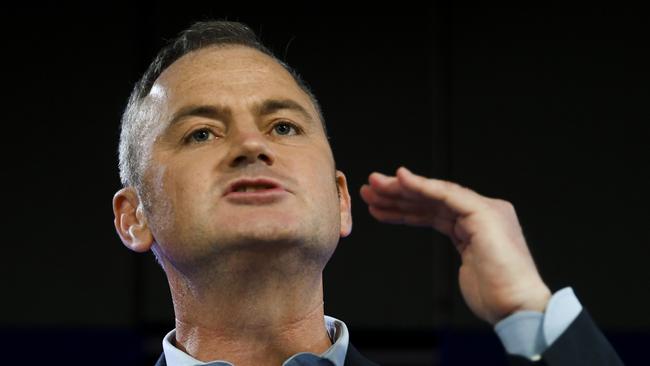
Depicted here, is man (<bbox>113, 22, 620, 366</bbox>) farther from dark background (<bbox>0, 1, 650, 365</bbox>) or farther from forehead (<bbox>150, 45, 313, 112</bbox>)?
dark background (<bbox>0, 1, 650, 365</bbox>)

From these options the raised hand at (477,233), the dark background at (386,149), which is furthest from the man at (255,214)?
the dark background at (386,149)

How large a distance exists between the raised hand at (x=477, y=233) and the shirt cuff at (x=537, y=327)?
0.05ft

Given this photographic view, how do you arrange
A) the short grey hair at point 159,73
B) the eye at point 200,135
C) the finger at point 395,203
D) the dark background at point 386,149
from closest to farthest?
the finger at point 395,203 < the eye at point 200,135 < the short grey hair at point 159,73 < the dark background at point 386,149

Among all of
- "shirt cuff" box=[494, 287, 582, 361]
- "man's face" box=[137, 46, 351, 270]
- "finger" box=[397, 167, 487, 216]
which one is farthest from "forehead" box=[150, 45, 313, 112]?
"shirt cuff" box=[494, 287, 582, 361]

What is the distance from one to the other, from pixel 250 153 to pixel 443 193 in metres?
0.33

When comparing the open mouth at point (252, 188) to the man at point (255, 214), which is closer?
the man at point (255, 214)

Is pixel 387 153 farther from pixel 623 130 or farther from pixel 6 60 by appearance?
pixel 6 60

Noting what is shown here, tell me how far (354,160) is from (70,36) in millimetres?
884

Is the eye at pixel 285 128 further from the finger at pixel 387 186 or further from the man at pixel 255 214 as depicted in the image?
the finger at pixel 387 186

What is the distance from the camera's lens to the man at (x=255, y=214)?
1488 mm

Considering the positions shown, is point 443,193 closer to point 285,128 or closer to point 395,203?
point 395,203

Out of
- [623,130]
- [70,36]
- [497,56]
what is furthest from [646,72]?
[70,36]

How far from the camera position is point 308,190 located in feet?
5.53

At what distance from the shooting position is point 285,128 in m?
1.79
